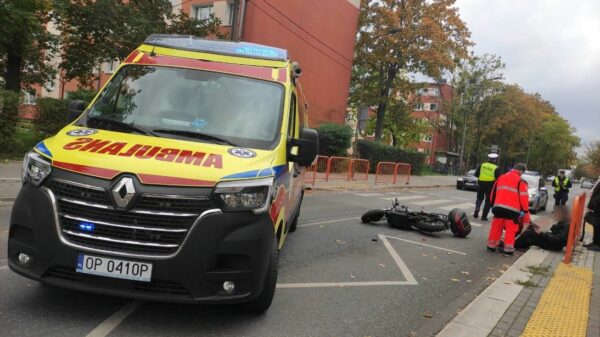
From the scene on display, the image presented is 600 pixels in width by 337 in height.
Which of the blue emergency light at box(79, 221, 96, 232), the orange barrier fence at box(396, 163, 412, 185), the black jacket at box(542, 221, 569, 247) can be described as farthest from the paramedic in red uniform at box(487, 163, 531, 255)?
the orange barrier fence at box(396, 163, 412, 185)

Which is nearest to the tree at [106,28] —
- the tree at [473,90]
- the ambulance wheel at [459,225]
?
the ambulance wheel at [459,225]

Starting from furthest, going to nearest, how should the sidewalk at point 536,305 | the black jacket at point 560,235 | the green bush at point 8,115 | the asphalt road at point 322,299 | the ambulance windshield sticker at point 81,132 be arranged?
the green bush at point 8,115 < the black jacket at point 560,235 < the sidewalk at point 536,305 < the ambulance windshield sticker at point 81,132 < the asphalt road at point 322,299

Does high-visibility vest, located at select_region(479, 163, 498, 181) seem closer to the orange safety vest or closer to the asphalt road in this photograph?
the asphalt road

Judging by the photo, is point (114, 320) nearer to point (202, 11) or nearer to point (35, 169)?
point (35, 169)

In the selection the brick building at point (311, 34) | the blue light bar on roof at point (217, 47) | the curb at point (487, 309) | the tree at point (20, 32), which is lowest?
the curb at point (487, 309)

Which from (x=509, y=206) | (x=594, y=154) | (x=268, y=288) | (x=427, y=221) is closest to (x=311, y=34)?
(x=427, y=221)

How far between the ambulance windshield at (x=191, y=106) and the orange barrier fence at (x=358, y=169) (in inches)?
659

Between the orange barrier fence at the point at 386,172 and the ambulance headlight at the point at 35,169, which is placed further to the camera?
the orange barrier fence at the point at 386,172

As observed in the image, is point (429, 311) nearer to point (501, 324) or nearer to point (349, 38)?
point (501, 324)

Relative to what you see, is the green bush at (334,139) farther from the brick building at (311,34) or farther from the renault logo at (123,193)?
the renault logo at (123,193)

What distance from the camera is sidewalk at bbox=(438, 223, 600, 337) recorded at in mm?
4453

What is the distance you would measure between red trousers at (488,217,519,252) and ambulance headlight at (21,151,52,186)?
23.9 feet

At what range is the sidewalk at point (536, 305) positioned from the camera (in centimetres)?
445

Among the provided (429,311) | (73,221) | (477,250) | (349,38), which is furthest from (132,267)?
(349,38)
